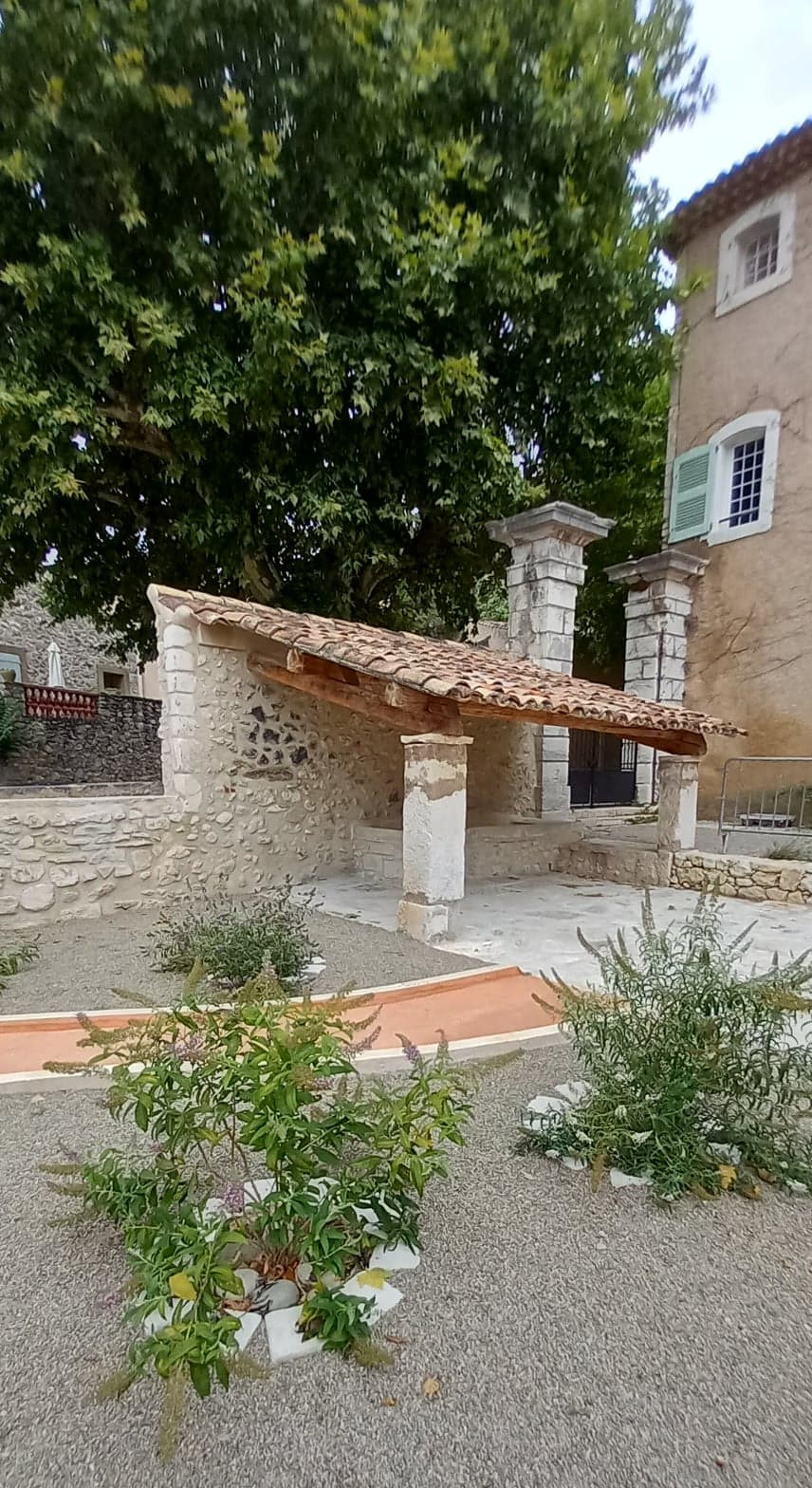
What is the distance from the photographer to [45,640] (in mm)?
16891

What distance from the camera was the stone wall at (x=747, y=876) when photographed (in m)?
6.16

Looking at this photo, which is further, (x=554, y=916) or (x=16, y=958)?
(x=554, y=916)

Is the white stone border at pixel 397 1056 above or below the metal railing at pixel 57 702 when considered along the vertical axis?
below

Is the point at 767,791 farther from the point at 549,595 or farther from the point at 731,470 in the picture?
the point at 731,470

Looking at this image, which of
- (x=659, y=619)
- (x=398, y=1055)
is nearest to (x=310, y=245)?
(x=398, y=1055)

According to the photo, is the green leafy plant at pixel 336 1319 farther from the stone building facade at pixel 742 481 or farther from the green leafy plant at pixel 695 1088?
the stone building facade at pixel 742 481

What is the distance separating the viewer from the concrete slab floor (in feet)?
15.5

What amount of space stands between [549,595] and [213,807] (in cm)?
497

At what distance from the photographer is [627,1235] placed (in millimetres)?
1992

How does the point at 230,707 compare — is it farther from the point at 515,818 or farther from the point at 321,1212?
the point at 321,1212

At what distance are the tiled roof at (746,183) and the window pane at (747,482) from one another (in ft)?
9.85

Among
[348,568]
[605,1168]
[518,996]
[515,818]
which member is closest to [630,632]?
[515,818]

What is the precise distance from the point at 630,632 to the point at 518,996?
25.9 feet

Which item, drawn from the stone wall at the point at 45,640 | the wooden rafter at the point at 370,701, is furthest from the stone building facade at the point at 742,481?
the stone wall at the point at 45,640
